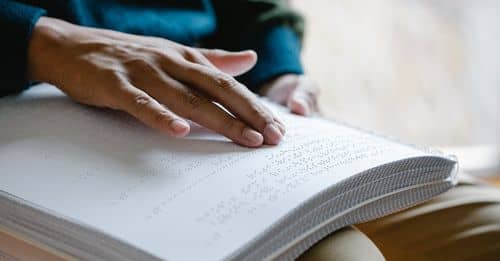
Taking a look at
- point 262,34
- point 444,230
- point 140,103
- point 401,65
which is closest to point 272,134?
point 140,103

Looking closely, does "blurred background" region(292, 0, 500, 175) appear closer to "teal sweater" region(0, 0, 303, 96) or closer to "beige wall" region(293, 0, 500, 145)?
"beige wall" region(293, 0, 500, 145)

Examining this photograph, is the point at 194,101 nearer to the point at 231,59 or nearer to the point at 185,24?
the point at 231,59

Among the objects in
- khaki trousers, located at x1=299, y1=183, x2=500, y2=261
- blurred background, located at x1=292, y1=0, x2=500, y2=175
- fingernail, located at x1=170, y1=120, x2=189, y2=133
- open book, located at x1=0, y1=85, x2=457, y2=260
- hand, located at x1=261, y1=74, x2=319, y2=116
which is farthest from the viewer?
blurred background, located at x1=292, y1=0, x2=500, y2=175

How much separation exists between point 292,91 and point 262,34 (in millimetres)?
120

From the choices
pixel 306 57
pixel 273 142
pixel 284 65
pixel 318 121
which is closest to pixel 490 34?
pixel 306 57

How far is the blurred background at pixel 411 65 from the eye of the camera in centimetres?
171

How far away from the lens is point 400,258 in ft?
2.34

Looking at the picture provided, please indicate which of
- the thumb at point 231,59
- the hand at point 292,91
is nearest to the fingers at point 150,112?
the thumb at point 231,59

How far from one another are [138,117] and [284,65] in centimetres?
34

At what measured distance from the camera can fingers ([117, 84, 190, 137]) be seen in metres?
0.58

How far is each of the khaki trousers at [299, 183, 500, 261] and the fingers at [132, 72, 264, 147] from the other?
174 mm

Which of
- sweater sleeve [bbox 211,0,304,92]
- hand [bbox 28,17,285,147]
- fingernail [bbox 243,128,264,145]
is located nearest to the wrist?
hand [bbox 28,17,285,147]

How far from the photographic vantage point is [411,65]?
5.94 feet

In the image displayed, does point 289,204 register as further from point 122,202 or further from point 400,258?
point 400,258
